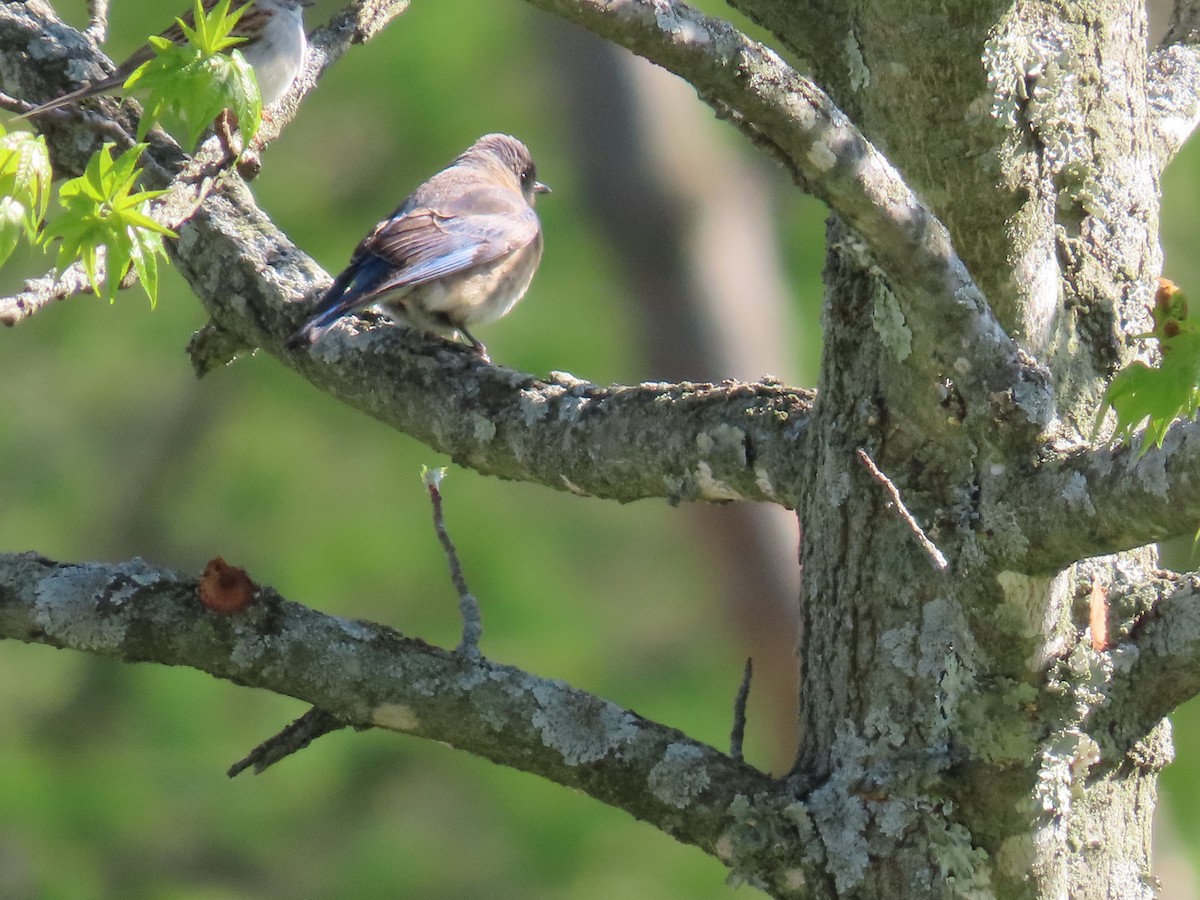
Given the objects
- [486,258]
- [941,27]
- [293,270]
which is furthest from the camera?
[486,258]

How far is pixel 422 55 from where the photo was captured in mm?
8883

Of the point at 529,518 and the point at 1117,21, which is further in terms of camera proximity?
the point at 529,518

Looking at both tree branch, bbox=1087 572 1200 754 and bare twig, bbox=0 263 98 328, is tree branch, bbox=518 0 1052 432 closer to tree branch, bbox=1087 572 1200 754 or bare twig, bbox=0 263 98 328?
tree branch, bbox=1087 572 1200 754

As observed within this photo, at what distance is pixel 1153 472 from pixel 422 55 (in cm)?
792

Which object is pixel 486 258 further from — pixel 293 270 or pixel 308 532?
pixel 308 532

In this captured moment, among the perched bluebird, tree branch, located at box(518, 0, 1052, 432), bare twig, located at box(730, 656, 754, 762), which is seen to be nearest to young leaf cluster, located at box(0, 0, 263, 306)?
tree branch, located at box(518, 0, 1052, 432)

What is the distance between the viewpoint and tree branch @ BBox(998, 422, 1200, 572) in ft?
5.09

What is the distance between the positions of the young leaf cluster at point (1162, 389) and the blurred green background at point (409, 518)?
207 inches

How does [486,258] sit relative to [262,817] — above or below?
above

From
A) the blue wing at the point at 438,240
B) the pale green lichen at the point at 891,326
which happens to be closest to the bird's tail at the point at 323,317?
the blue wing at the point at 438,240

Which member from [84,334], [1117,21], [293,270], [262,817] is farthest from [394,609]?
[1117,21]

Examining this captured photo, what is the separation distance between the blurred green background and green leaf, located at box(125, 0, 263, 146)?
5302 millimetres

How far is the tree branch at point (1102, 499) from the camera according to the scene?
1.55 meters

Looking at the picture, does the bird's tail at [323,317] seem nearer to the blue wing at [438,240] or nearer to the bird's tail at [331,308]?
the bird's tail at [331,308]
